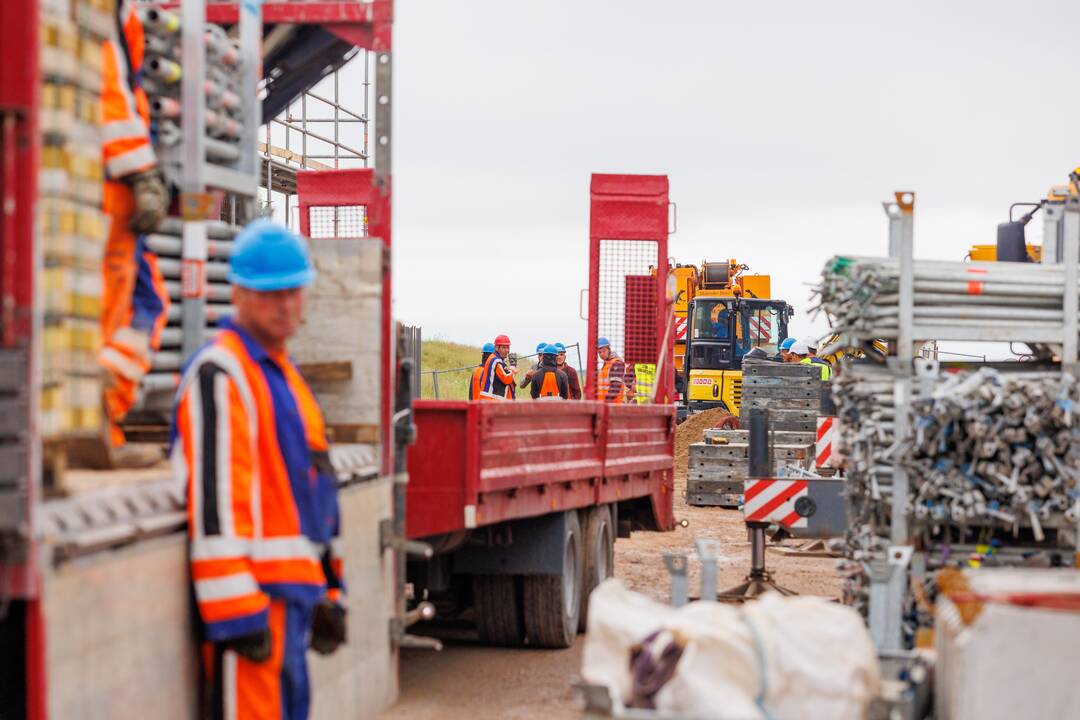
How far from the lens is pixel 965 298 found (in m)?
7.66

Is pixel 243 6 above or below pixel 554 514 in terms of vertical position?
above

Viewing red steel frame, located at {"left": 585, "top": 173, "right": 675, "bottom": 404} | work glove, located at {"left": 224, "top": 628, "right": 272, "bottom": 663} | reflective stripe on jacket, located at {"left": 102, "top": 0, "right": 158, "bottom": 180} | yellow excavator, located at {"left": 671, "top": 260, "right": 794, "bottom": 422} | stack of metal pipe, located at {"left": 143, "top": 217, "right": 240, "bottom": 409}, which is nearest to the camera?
work glove, located at {"left": 224, "top": 628, "right": 272, "bottom": 663}

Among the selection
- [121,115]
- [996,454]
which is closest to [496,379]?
[996,454]

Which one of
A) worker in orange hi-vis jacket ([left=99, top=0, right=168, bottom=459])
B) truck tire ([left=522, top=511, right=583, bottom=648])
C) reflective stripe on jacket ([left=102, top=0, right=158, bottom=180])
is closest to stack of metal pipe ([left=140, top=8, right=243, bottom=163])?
worker in orange hi-vis jacket ([left=99, top=0, right=168, bottom=459])

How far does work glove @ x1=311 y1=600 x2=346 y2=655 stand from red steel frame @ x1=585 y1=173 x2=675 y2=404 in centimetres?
822

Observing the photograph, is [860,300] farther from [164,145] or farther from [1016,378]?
[164,145]

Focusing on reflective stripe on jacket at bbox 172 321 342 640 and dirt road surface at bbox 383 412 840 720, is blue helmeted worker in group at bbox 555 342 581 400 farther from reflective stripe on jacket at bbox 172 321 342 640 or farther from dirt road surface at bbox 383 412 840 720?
reflective stripe on jacket at bbox 172 321 342 640

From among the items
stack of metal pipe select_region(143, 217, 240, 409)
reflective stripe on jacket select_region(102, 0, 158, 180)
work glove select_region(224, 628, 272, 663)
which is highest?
reflective stripe on jacket select_region(102, 0, 158, 180)

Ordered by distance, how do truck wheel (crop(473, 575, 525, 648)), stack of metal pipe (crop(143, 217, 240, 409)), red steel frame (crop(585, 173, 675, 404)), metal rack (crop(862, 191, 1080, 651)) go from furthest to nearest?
red steel frame (crop(585, 173, 675, 404))
truck wheel (crop(473, 575, 525, 648))
metal rack (crop(862, 191, 1080, 651))
stack of metal pipe (crop(143, 217, 240, 409))

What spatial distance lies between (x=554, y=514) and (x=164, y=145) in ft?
13.9

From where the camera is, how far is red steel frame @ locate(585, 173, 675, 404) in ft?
44.1

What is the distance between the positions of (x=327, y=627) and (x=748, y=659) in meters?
1.72

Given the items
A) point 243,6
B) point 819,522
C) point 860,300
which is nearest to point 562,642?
point 819,522

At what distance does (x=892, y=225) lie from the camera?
321 inches
